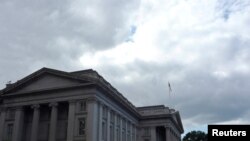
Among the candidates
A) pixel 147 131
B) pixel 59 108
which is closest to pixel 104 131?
pixel 59 108

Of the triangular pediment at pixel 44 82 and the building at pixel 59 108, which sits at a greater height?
the triangular pediment at pixel 44 82

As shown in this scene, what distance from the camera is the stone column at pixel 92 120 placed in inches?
1747

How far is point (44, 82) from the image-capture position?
165 feet

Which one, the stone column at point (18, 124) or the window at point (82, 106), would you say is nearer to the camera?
the window at point (82, 106)

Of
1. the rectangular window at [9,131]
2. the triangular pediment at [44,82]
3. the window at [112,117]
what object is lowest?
the rectangular window at [9,131]

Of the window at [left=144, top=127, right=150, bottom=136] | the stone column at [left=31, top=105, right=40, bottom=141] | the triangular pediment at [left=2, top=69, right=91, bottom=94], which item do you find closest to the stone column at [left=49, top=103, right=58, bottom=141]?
the stone column at [left=31, top=105, right=40, bottom=141]

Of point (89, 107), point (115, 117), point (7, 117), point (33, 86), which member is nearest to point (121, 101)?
point (115, 117)

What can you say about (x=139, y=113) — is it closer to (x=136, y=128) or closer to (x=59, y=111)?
(x=136, y=128)

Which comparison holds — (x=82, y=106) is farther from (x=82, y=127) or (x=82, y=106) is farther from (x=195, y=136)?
(x=195, y=136)

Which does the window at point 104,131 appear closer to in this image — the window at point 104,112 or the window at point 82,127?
the window at point 104,112

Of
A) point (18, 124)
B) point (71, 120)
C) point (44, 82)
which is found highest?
point (44, 82)

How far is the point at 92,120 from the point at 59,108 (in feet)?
25.9

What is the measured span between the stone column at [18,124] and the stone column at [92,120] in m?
12.7

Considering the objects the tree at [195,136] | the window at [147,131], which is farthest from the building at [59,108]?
the tree at [195,136]
